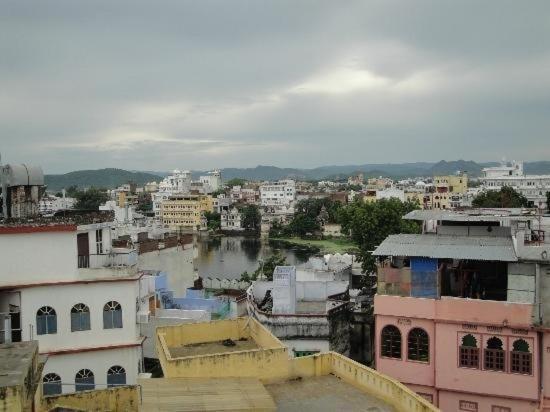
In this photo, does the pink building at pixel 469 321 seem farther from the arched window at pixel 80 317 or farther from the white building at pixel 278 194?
the white building at pixel 278 194

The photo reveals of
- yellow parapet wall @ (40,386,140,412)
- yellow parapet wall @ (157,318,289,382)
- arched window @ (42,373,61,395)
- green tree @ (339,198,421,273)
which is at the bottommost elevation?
arched window @ (42,373,61,395)

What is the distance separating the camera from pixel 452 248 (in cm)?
1869

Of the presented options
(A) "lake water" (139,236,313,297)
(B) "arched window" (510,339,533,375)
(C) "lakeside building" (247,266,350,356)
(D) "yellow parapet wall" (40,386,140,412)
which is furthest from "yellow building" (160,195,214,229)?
(D) "yellow parapet wall" (40,386,140,412)

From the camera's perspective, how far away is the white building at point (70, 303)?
16.3 m

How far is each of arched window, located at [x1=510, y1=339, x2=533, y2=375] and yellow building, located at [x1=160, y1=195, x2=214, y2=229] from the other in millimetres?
102722

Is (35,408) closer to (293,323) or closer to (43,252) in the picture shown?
(43,252)

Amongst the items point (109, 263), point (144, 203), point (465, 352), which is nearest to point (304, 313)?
point (465, 352)

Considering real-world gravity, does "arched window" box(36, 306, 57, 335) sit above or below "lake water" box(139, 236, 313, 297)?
above

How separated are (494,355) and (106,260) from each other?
38.6 feet

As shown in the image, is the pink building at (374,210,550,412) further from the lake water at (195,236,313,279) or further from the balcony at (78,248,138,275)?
the lake water at (195,236,313,279)

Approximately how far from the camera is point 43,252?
16.6 meters

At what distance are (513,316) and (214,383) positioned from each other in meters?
9.75

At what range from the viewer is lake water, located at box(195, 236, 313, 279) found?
78.4 meters

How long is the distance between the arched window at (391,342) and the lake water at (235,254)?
53.0 m
